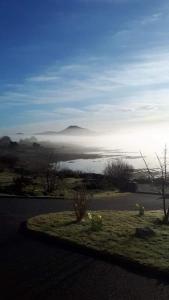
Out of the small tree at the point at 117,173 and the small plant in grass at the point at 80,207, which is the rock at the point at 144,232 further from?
the small tree at the point at 117,173

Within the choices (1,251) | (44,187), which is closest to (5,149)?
(44,187)

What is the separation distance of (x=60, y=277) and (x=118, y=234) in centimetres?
322

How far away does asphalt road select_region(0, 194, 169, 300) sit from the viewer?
717cm

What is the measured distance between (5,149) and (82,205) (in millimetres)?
62489

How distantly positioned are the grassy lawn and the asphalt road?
554 mm

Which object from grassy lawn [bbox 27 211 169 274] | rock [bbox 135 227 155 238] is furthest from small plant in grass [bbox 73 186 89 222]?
rock [bbox 135 227 155 238]

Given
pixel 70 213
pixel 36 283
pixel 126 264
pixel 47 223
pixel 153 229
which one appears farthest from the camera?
pixel 70 213

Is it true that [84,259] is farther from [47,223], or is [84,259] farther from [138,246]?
[47,223]

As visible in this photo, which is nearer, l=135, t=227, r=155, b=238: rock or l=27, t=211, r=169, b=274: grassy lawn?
l=27, t=211, r=169, b=274: grassy lawn

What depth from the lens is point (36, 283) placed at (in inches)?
299

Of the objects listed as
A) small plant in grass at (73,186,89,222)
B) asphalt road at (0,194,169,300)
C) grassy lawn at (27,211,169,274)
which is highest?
small plant in grass at (73,186,89,222)

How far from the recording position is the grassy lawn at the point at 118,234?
9.00 meters

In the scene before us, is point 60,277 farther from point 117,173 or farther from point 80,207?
point 117,173

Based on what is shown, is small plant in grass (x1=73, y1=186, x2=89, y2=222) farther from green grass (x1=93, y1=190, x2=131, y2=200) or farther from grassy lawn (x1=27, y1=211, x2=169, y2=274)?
green grass (x1=93, y1=190, x2=131, y2=200)
